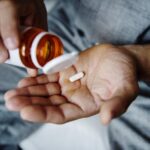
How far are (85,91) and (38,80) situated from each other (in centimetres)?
13

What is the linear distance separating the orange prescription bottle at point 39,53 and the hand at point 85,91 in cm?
6

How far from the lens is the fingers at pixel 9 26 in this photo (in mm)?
779

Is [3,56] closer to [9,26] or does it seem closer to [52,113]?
[9,26]

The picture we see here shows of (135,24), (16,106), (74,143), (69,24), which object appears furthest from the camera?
(69,24)

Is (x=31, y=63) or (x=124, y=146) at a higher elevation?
(x=31, y=63)

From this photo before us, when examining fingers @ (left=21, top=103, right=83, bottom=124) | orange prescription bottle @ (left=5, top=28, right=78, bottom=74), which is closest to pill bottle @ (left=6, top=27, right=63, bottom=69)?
orange prescription bottle @ (left=5, top=28, right=78, bottom=74)

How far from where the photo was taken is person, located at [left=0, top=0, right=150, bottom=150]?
0.74 meters

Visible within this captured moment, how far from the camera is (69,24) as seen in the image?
1.16 m

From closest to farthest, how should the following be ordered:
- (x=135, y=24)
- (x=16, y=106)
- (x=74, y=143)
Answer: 1. (x=16, y=106)
2. (x=74, y=143)
3. (x=135, y=24)

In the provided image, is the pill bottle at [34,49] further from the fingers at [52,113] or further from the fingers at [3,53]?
the fingers at [52,113]

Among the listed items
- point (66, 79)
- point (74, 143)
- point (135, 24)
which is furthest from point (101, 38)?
point (74, 143)

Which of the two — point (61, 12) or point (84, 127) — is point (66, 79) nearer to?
point (84, 127)

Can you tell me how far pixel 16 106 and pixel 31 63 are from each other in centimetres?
13

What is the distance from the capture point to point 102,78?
2.65ft
